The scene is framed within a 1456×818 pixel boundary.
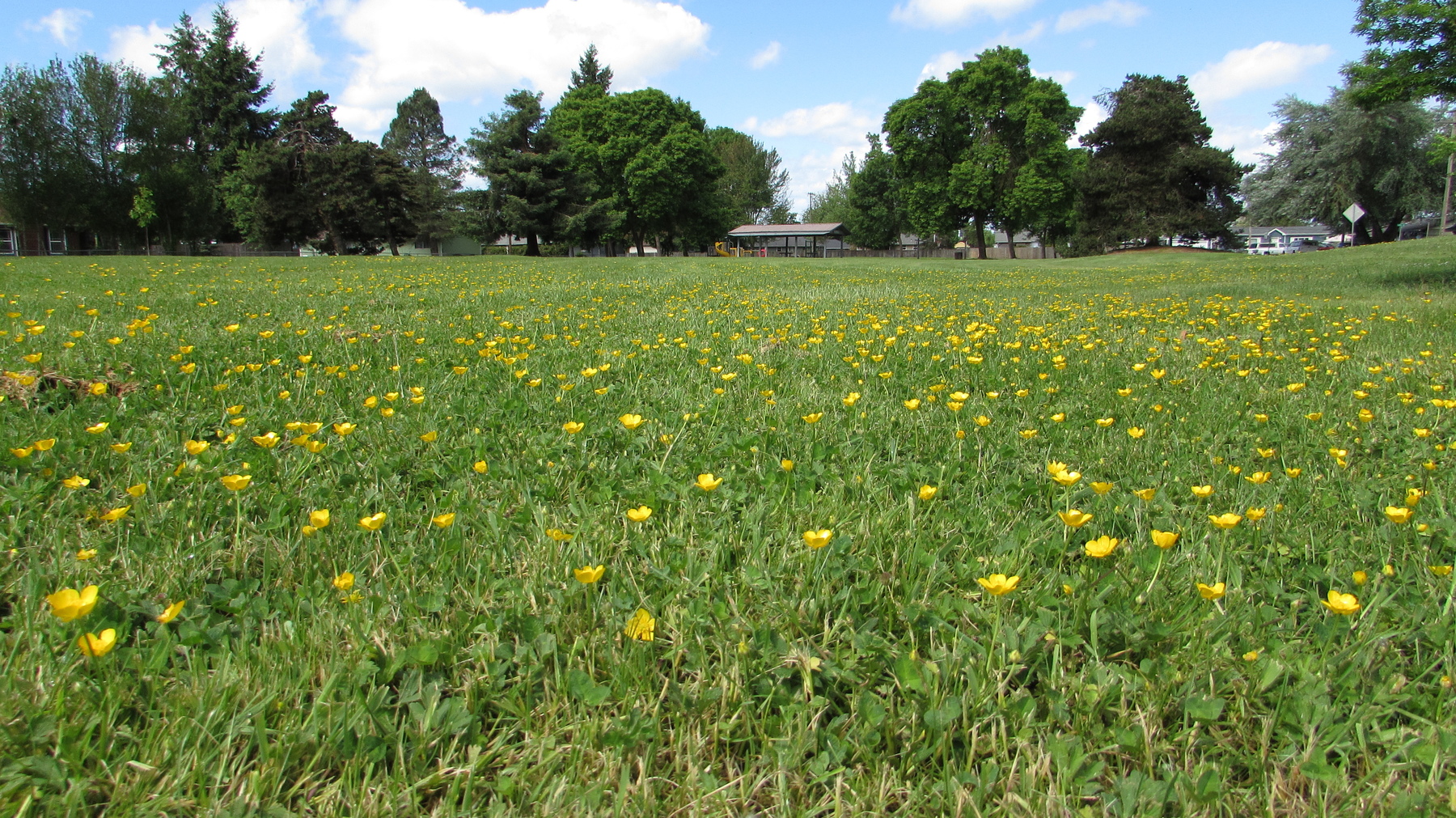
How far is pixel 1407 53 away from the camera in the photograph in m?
9.39

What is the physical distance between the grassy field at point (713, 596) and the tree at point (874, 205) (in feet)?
204

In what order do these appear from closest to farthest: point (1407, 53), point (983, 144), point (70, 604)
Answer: point (70, 604), point (1407, 53), point (983, 144)

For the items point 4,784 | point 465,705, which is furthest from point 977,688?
point 4,784

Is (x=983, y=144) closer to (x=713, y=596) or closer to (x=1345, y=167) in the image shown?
(x=1345, y=167)

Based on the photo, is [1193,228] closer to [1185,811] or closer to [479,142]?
[479,142]

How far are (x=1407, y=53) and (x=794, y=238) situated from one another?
214 ft

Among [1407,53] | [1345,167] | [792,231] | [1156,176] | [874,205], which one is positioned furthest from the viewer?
[792,231]

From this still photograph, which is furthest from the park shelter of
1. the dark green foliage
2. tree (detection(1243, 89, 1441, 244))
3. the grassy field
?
the grassy field

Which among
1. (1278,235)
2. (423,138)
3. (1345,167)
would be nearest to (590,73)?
(423,138)

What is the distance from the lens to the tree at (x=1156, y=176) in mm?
41969

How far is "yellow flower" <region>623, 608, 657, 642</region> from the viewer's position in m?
1.49

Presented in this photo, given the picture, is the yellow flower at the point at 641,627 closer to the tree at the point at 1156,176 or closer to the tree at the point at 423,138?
the tree at the point at 1156,176

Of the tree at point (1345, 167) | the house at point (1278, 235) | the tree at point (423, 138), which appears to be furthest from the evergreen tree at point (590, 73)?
the house at point (1278, 235)

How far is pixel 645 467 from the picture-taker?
2604 millimetres
